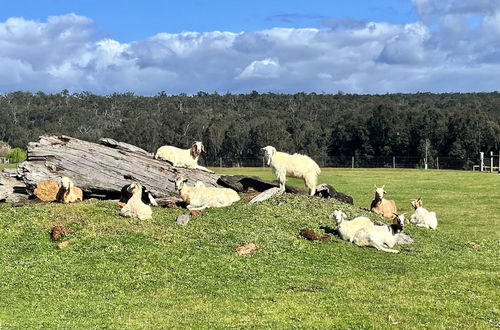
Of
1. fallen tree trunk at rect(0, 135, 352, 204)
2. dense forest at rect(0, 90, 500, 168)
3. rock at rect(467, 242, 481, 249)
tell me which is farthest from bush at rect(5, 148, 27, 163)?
rock at rect(467, 242, 481, 249)

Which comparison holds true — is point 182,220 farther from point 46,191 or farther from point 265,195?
point 46,191

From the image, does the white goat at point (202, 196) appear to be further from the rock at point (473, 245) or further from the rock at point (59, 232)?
the rock at point (473, 245)

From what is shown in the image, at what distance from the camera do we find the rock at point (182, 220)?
1664 centimetres

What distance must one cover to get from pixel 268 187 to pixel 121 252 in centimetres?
969

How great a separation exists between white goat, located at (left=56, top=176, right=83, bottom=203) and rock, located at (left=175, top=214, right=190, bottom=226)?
4.44 m

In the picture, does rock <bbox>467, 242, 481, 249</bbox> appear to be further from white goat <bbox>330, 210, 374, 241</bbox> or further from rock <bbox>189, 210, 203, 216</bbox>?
rock <bbox>189, 210, 203, 216</bbox>

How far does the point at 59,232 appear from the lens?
Answer: 1516 centimetres

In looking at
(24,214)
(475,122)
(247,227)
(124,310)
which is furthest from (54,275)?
(475,122)

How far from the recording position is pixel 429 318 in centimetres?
989

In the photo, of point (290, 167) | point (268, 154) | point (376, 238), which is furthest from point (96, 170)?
point (376, 238)

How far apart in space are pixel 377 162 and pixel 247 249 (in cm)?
8655

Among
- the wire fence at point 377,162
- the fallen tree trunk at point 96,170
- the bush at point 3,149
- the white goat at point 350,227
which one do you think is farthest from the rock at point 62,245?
the bush at point 3,149

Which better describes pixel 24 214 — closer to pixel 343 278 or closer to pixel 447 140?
pixel 343 278

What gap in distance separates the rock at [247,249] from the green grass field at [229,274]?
227mm
